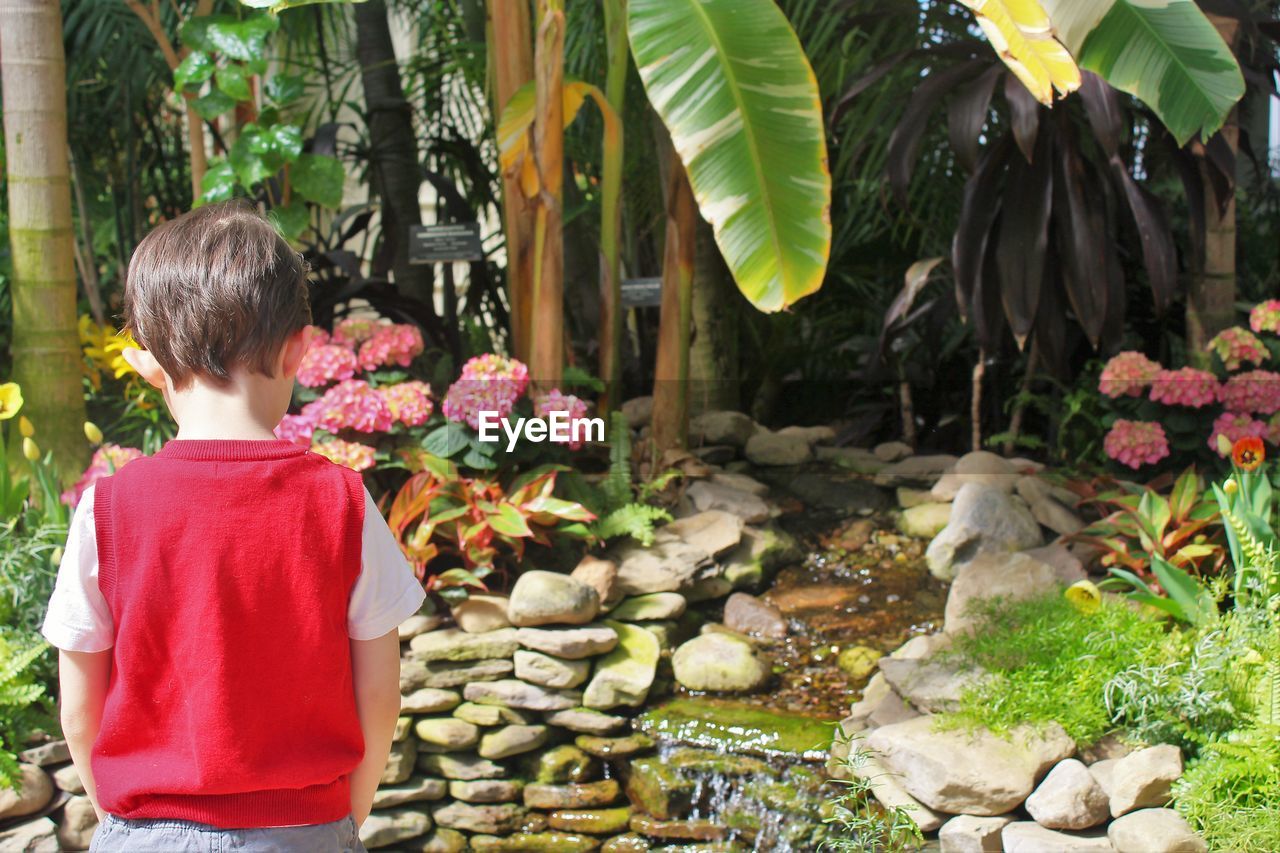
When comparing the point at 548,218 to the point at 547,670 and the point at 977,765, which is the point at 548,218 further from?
the point at 977,765

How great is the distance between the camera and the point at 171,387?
1.38m

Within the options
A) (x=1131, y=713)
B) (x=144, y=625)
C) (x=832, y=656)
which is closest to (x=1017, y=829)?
(x=1131, y=713)

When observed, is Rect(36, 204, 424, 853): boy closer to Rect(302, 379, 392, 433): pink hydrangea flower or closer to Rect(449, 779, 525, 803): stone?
Rect(449, 779, 525, 803): stone

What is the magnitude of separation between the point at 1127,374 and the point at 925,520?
0.89m

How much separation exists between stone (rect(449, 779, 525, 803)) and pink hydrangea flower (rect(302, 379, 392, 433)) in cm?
115

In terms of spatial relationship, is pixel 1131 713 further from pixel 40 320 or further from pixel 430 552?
pixel 40 320

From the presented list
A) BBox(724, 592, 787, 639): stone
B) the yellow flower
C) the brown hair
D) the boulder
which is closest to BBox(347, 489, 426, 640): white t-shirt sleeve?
the brown hair

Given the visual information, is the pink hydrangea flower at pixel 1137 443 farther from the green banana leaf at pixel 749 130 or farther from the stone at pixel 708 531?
the green banana leaf at pixel 749 130

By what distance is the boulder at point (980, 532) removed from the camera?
4.14 meters

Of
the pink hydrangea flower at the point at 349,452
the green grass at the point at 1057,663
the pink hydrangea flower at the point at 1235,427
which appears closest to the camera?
the green grass at the point at 1057,663

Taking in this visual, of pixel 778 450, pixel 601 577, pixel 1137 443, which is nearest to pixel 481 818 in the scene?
pixel 601 577

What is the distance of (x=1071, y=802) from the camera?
283cm

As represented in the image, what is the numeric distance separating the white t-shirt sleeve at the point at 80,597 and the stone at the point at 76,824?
2.12 m

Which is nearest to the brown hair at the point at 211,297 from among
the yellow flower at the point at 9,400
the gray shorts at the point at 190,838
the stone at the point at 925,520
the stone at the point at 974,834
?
the gray shorts at the point at 190,838
